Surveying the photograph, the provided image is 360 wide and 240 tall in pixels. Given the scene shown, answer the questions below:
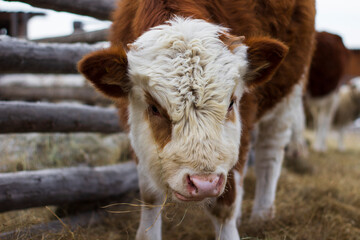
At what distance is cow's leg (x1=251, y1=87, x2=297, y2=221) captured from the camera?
3.69 metres

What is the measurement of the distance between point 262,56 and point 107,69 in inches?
38.9

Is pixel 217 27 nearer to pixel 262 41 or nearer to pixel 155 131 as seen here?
pixel 262 41

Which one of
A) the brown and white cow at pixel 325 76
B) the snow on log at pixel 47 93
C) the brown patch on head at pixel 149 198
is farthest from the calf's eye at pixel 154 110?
the brown and white cow at pixel 325 76

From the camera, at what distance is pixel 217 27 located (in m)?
2.17

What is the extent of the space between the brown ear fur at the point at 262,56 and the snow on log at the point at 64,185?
71.3 inches

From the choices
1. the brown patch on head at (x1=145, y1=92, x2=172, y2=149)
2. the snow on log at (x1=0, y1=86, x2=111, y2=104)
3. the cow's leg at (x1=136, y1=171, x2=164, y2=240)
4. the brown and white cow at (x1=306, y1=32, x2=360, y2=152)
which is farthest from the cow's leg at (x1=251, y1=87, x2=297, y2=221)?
the brown and white cow at (x1=306, y1=32, x2=360, y2=152)

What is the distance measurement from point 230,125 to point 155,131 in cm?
45

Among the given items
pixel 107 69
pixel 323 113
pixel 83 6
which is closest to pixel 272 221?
pixel 107 69

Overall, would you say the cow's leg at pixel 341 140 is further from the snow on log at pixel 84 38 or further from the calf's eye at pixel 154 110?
the calf's eye at pixel 154 110

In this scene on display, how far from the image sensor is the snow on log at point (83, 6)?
3.16 metres

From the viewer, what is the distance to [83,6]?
3.52 meters

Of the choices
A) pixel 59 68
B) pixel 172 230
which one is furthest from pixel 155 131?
pixel 59 68

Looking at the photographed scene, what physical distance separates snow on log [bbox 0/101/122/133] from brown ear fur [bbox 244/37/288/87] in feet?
6.12

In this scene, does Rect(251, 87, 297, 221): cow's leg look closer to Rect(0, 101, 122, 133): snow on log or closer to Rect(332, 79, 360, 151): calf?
Rect(0, 101, 122, 133): snow on log
